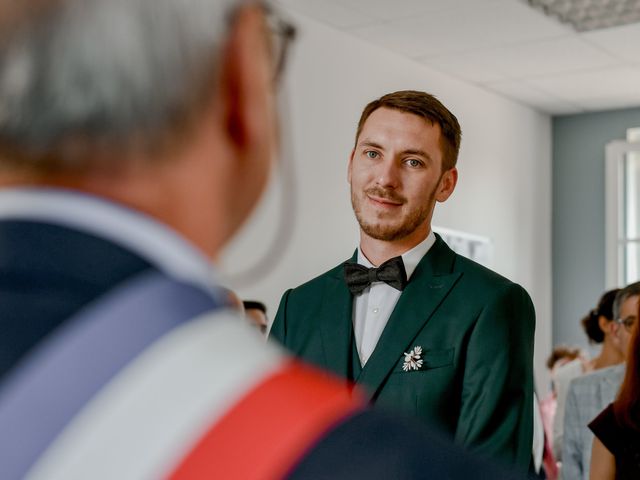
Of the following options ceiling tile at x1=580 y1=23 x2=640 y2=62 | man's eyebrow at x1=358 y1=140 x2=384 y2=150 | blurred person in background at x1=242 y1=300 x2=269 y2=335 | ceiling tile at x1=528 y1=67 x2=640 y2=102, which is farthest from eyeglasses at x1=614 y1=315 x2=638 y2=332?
ceiling tile at x1=528 y1=67 x2=640 y2=102

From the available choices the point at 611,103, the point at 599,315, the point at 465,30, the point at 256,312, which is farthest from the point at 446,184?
the point at 611,103

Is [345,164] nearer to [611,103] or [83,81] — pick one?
[611,103]

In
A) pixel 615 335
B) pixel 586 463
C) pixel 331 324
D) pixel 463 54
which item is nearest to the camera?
pixel 331 324

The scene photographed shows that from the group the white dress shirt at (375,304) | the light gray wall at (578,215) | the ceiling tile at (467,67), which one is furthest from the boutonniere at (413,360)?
the light gray wall at (578,215)

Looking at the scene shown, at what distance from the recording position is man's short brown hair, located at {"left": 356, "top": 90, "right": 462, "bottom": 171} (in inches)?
66.4

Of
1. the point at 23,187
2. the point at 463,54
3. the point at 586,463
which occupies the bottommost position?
the point at 586,463

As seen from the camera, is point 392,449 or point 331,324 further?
point 331,324

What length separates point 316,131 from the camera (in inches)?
210

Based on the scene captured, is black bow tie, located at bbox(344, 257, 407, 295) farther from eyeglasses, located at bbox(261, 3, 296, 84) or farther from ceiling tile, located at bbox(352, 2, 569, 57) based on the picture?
ceiling tile, located at bbox(352, 2, 569, 57)

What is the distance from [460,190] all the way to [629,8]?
181 cm

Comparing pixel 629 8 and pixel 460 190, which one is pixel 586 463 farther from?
pixel 460 190

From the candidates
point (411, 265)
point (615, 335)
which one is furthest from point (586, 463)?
point (411, 265)

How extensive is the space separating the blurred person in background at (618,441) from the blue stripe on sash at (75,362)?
94.0 inches

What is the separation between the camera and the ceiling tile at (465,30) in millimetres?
5086
